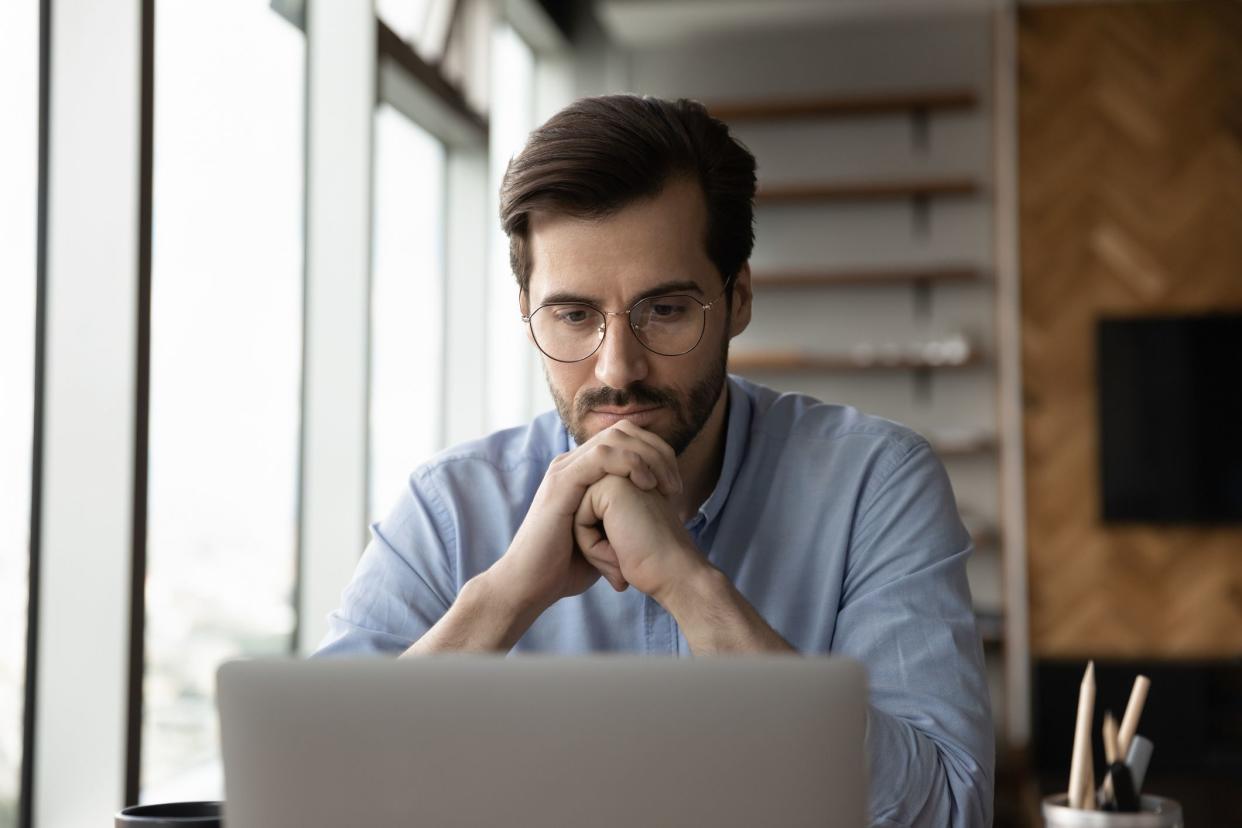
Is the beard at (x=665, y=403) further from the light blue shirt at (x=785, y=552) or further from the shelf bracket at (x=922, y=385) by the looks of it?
the shelf bracket at (x=922, y=385)

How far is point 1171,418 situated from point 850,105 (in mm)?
1746

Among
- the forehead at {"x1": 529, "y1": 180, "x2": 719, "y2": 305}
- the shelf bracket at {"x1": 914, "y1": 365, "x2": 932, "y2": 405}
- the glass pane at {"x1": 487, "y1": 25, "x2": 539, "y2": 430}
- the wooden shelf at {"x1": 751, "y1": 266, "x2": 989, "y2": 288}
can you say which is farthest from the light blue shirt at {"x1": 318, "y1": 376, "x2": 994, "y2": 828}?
the shelf bracket at {"x1": 914, "y1": 365, "x2": 932, "y2": 405}

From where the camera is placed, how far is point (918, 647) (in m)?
1.31

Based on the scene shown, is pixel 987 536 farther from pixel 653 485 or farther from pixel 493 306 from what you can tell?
pixel 653 485

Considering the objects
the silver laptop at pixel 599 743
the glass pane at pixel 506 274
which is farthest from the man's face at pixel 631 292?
the glass pane at pixel 506 274

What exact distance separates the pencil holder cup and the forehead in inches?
28.2

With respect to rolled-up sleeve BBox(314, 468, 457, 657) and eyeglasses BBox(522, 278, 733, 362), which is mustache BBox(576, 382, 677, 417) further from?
rolled-up sleeve BBox(314, 468, 457, 657)

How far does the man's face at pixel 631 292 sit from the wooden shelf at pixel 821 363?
3345 mm

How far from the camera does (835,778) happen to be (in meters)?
0.74

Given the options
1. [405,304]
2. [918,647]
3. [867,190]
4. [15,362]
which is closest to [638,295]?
[918,647]

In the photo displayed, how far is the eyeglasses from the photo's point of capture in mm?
1485

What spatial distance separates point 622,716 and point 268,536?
2.42 metres

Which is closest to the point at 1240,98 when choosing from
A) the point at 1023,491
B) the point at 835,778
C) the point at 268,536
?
the point at 1023,491

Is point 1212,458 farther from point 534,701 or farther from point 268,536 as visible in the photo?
point 534,701
